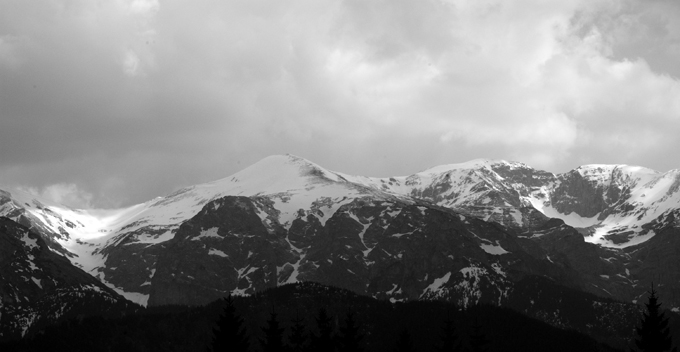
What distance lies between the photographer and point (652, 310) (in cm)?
15388

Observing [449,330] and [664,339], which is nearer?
[664,339]

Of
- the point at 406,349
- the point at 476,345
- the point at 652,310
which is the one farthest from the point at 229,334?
the point at 652,310

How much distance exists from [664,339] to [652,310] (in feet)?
13.9

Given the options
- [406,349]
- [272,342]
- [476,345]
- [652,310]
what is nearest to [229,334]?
[272,342]

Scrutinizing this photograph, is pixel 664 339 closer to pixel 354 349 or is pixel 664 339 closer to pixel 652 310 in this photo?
pixel 652 310

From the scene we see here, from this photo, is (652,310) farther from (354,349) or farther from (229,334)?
(229,334)

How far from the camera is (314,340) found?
17112 centimetres

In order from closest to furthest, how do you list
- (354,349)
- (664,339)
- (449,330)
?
1. (664,339)
2. (354,349)
3. (449,330)

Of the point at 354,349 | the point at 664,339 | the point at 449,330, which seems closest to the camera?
the point at 664,339

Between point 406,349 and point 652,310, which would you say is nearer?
point 652,310

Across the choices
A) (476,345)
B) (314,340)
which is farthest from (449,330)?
(314,340)

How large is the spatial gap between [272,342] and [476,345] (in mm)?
29381

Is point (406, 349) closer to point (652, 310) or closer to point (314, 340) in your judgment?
point (314, 340)

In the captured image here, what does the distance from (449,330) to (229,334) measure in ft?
133
